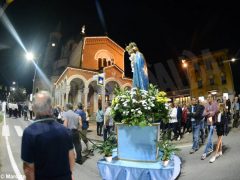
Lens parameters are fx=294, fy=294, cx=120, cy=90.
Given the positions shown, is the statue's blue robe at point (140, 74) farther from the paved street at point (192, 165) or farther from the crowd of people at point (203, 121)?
the paved street at point (192, 165)

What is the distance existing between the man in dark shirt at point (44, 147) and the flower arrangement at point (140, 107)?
4133 millimetres

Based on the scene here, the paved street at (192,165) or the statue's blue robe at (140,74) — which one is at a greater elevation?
the statue's blue robe at (140,74)

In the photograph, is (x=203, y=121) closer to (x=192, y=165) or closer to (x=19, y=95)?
(x=192, y=165)

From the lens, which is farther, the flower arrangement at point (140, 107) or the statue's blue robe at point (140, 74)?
the statue's blue robe at point (140, 74)

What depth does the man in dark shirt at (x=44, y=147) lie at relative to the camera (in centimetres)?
335

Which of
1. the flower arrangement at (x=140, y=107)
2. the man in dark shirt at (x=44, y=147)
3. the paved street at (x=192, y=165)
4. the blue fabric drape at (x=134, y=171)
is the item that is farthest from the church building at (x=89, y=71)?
the man in dark shirt at (x=44, y=147)

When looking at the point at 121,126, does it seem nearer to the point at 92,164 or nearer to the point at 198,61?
the point at 92,164

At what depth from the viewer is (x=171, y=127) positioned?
52.6 feet

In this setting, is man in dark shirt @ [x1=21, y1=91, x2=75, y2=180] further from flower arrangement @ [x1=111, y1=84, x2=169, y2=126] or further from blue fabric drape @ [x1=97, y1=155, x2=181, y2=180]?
flower arrangement @ [x1=111, y1=84, x2=169, y2=126]

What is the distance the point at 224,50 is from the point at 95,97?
69.2 ft

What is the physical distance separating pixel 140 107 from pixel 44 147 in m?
4.63

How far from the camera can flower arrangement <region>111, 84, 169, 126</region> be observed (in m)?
7.66

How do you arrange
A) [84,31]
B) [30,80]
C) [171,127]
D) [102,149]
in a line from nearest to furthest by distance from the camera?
[102,149]
[171,127]
[84,31]
[30,80]

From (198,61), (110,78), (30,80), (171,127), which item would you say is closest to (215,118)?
(171,127)
